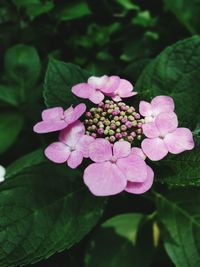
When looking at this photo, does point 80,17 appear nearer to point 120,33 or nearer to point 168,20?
point 120,33

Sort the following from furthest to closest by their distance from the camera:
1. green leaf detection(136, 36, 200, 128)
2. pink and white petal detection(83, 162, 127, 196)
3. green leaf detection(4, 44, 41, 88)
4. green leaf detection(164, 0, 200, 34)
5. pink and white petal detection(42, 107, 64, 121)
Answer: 1. green leaf detection(164, 0, 200, 34)
2. green leaf detection(4, 44, 41, 88)
3. green leaf detection(136, 36, 200, 128)
4. pink and white petal detection(42, 107, 64, 121)
5. pink and white petal detection(83, 162, 127, 196)

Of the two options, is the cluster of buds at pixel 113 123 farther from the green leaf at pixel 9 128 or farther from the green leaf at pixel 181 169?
the green leaf at pixel 9 128

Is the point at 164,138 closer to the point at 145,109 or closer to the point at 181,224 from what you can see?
the point at 145,109

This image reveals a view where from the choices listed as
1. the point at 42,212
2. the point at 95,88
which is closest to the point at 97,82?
the point at 95,88

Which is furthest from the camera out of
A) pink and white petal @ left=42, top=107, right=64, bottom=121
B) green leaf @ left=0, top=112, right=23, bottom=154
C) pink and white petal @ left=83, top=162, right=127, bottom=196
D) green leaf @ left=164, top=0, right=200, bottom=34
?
green leaf @ left=164, top=0, right=200, bottom=34

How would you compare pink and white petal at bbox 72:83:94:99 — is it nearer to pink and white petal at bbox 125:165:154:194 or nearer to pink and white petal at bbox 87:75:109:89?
pink and white petal at bbox 87:75:109:89

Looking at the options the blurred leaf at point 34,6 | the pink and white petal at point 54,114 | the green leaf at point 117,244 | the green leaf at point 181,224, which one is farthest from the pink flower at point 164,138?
the blurred leaf at point 34,6

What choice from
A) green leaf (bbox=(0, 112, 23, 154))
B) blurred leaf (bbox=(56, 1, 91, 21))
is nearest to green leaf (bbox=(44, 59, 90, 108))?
green leaf (bbox=(0, 112, 23, 154))

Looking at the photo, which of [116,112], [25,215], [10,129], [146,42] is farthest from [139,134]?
Result: [146,42]
